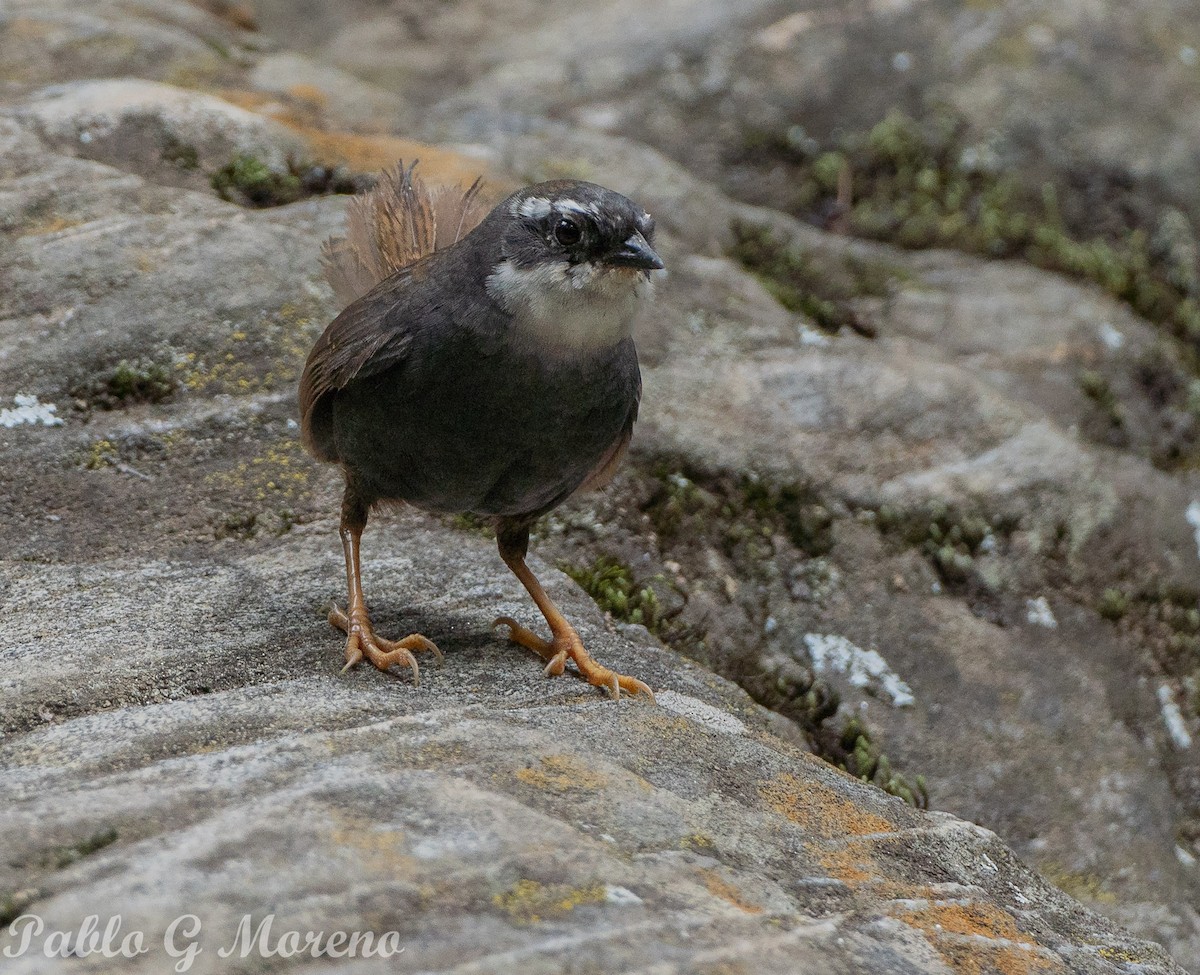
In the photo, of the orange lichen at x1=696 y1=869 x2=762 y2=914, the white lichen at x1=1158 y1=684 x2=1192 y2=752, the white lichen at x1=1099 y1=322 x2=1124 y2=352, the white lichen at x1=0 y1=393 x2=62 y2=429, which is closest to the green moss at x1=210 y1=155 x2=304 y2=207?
the white lichen at x1=0 y1=393 x2=62 y2=429

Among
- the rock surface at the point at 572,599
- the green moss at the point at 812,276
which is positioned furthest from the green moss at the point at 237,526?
the green moss at the point at 812,276

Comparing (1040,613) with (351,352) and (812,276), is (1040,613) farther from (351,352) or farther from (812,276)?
(351,352)

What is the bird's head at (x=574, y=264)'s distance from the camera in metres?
3.57

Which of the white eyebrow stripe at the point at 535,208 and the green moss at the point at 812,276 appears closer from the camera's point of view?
the white eyebrow stripe at the point at 535,208

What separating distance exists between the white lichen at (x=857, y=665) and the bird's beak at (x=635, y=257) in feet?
5.94

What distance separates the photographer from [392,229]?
15.1 ft

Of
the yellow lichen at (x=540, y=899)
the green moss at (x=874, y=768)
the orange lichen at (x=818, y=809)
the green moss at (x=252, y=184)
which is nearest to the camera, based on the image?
the yellow lichen at (x=540, y=899)

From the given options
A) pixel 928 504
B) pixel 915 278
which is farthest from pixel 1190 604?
pixel 915 278

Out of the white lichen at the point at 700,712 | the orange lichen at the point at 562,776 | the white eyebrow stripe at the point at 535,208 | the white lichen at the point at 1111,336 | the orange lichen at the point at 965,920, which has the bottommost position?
the white lichen at the point at 700,712

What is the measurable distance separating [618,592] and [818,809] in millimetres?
1593

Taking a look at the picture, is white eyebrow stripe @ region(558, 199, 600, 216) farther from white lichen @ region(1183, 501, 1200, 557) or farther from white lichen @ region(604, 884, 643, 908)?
white lichen @ region(1183, 501, 1200, 557)

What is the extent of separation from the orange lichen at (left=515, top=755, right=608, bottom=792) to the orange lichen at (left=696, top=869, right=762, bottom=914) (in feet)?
1.19

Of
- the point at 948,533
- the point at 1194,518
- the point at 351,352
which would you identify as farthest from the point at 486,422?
the point at 1194,518

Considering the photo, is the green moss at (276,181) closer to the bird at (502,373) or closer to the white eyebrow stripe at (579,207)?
the bird at (502,373)
